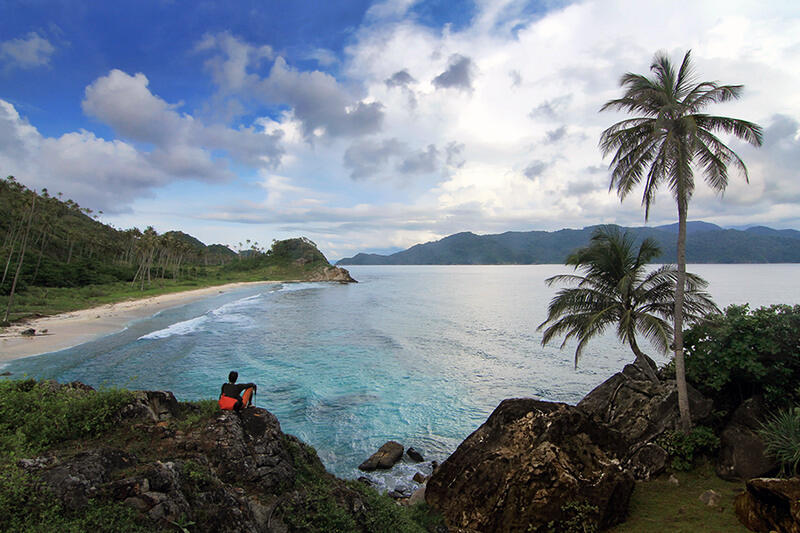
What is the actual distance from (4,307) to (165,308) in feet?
61.5

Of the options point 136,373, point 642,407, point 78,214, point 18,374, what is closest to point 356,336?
point 136,373

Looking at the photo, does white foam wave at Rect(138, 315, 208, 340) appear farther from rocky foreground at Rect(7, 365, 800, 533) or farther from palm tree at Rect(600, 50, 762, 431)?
palm tree at Rect(600, 50, 762, 431)

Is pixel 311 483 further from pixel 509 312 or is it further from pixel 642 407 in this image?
pixel 509 312

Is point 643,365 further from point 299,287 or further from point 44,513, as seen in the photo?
point 299,287

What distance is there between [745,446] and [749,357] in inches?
108

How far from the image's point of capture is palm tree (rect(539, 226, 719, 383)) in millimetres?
15336

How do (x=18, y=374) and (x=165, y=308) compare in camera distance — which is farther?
(x=165, y=308)

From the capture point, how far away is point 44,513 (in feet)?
16.9

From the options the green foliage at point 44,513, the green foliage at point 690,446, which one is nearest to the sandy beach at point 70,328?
the green foliage at point 44,513

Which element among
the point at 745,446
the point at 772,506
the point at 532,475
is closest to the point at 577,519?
the point at 532,475

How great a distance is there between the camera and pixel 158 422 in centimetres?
859

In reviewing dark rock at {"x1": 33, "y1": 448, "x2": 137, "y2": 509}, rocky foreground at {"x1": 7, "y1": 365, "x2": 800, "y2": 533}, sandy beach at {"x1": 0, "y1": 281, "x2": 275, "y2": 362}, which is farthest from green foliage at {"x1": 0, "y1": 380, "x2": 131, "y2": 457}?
sandy beach at {"x1": 0, "y1": 281, "x2": 275, "y2": 362}

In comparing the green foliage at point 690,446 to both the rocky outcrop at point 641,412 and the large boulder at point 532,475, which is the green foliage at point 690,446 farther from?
the large boulder at point 532,475

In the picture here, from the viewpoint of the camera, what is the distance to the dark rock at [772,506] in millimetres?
7734
